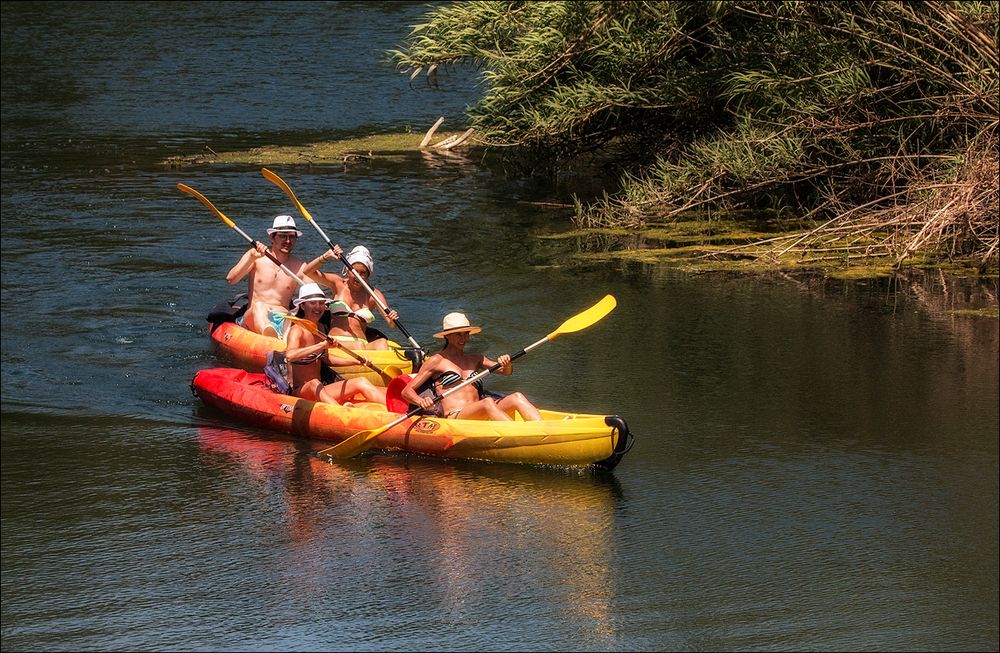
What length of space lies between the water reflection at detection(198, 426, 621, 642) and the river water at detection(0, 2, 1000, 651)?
0.07 feet

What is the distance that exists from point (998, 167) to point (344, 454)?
292 inches

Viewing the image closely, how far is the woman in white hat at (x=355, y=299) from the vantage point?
35.3 feet

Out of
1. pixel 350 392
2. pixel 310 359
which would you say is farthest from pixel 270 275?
pixel 350 392

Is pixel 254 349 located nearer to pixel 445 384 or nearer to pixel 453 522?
pixel 445 384

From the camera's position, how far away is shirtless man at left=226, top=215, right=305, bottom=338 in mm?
11414

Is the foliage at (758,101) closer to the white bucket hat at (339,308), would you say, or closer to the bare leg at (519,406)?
the white bucket hat at (339,308)

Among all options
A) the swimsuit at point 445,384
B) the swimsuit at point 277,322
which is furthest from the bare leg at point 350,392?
the swimsuit at point 277,322

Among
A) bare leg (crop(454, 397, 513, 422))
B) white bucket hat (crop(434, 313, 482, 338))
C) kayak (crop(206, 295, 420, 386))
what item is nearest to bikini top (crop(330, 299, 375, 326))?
kayak (crop(206, 295, 420, 386))

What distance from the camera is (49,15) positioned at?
34.0 metres

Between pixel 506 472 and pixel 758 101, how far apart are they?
8.61 meters

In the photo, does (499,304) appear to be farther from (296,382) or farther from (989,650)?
(989,650)

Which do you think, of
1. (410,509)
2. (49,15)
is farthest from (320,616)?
(49,15)

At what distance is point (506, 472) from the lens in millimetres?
8609

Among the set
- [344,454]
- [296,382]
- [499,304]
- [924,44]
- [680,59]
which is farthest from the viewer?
[680,59]
